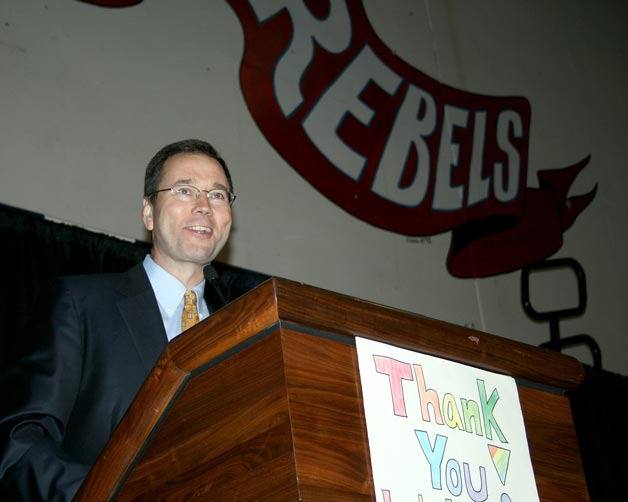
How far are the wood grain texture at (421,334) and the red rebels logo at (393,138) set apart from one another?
7.63 ft

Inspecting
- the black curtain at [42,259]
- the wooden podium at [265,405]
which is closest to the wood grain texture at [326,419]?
the wooden podium at [265,405]

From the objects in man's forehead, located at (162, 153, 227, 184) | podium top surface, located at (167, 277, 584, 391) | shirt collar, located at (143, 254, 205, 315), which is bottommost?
podium top surface, located at (167, 277, 584, 391)

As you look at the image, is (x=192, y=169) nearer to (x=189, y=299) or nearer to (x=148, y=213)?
(x=148, y=213)

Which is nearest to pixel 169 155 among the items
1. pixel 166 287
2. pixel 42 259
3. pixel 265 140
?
pixel 166 287

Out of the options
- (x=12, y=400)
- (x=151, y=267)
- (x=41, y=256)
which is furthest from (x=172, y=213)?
(x=41, y=256)

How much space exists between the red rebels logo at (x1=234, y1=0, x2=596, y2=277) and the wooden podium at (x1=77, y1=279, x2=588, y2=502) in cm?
246

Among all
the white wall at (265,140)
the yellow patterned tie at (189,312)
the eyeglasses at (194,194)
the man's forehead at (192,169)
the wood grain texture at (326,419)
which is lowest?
the wood grain texture at (326,419)

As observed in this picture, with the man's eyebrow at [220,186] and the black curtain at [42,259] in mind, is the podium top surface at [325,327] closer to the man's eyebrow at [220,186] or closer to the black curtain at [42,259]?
the man's eyebrow at [220,186]

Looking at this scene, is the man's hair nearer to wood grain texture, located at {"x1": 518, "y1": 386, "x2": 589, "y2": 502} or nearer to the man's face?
the man's face

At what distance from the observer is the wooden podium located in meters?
0.98

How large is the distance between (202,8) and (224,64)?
0.71 ft

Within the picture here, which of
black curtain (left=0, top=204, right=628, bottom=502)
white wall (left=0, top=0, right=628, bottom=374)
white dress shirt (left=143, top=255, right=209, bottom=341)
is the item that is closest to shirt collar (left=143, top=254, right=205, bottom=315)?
white dress shirt (left=143, top=255, right=209, bottom=341)

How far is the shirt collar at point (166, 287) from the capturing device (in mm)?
1845

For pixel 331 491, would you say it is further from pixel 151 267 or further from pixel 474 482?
pixel 151 267
